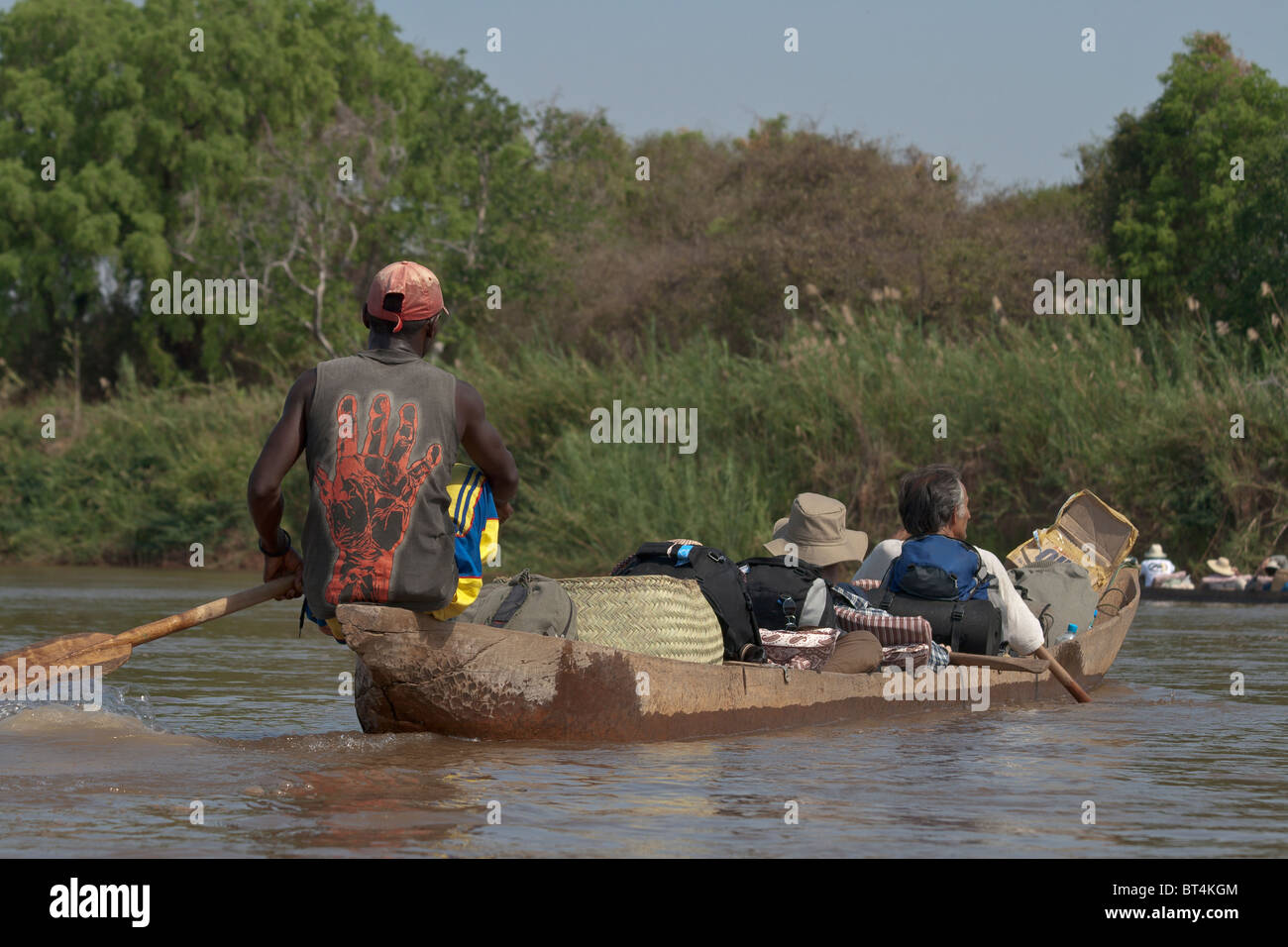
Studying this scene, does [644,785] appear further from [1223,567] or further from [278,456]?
[1223,567]

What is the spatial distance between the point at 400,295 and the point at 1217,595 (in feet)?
37.1

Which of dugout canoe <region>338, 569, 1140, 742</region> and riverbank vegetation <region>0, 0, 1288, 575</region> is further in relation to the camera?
riverbank vegetation <region>0, 0, 1288, 575</region>

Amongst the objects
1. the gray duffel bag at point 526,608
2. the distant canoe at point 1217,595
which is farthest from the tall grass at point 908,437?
the gray duffel bag at point 526,608

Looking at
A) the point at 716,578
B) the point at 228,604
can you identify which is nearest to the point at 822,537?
the point at 716,578

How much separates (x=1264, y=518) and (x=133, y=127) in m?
27.2

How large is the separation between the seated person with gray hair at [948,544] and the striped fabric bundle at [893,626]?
257 mm

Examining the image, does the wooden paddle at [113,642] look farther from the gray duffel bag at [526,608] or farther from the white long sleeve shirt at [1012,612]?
the white long sleeve shirt at [1012,612]

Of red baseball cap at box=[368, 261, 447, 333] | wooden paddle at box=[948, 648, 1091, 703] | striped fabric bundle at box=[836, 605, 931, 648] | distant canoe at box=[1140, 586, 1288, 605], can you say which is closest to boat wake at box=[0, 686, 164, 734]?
red baseball cap at box=[368, 261, 447, 333]

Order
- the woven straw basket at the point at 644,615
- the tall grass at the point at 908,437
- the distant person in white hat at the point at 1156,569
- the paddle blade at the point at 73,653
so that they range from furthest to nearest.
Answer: the tall grass at the point at 908,437 → the distant person in white hat at the point at 1156,569 → the woven straw basket at the point at 644,615 → the paddle blade at the point at 73,653

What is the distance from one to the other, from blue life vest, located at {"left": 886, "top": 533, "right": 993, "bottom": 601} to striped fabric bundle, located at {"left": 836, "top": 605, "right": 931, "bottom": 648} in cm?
21

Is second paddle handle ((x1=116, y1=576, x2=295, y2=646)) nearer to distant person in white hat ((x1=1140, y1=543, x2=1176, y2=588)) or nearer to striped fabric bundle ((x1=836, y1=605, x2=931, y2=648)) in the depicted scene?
striped fabric bundle ((x1=836, y1=605, x2=931, y2=648))

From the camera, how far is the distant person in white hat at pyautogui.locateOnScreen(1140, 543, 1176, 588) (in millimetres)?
16141

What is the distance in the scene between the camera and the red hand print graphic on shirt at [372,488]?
6027 mm

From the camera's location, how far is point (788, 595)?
7.85 metres
